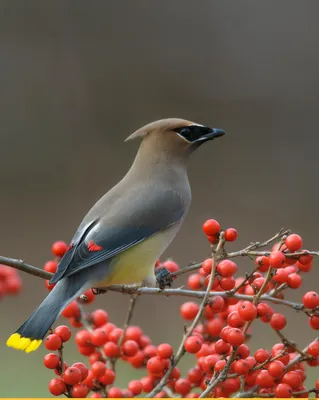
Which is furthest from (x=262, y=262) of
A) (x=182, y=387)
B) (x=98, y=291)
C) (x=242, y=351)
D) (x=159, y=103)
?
(x=159, y=103)

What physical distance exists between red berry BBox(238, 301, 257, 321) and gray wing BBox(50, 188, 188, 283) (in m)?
0.32

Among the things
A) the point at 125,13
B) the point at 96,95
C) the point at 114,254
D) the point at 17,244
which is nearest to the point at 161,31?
the point at 125,13

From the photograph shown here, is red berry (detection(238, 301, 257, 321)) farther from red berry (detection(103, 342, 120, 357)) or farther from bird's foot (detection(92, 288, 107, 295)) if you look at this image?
bird's foot (detection(92, 288, 107, 295))

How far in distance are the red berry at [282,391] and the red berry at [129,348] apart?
1.04 feet

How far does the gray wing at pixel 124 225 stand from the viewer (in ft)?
4.59

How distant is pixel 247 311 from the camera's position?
45.0 inches

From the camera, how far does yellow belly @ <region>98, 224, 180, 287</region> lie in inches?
59.2

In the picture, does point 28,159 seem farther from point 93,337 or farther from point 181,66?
→ point 93,337

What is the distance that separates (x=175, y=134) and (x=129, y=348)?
1.68 feet

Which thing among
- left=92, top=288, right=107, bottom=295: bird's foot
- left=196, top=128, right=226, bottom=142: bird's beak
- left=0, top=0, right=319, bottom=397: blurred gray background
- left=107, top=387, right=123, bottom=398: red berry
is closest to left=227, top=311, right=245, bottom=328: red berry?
left=107, top=387, right=123, bottom=398: red berry

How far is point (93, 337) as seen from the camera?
1326 millimetres

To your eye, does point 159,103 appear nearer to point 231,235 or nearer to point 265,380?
point 231,235

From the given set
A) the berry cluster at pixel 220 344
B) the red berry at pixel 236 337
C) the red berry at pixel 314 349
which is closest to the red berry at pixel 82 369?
the berry cluster at pixel 220 344

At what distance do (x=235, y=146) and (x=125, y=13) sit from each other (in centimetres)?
140
